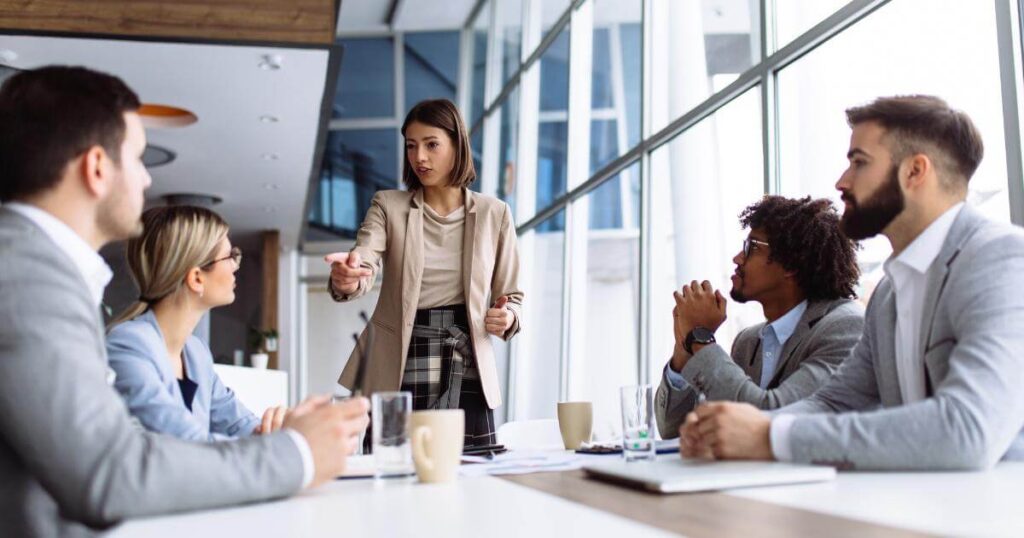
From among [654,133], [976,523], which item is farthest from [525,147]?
[976,523]

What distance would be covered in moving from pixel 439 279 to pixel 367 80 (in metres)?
8.88

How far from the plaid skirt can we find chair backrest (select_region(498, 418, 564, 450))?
7 cm

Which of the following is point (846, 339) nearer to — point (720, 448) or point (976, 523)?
point (720, 448)

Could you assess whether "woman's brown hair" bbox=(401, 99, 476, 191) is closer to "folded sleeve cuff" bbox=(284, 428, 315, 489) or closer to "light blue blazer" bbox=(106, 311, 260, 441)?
"light blue blazer" bbox=(106, 311, 260, 441)

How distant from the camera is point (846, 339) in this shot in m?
2.01

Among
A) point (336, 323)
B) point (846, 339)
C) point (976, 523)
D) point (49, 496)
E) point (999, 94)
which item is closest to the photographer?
point (976, 523)

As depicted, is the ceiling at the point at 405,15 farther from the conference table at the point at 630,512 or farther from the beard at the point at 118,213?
the conference table at the point at 630,512

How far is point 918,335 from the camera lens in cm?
153

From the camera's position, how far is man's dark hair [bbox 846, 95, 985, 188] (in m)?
1.60

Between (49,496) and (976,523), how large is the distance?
97 centimetres

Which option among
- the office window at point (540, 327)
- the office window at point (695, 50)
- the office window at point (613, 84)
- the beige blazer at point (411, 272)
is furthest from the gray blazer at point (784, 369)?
the office window at point (540, 327)

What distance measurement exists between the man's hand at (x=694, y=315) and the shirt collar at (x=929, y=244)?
27.9 inches

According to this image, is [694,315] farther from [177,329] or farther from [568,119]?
[568,119]

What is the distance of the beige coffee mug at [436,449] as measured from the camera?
1.25 meters
